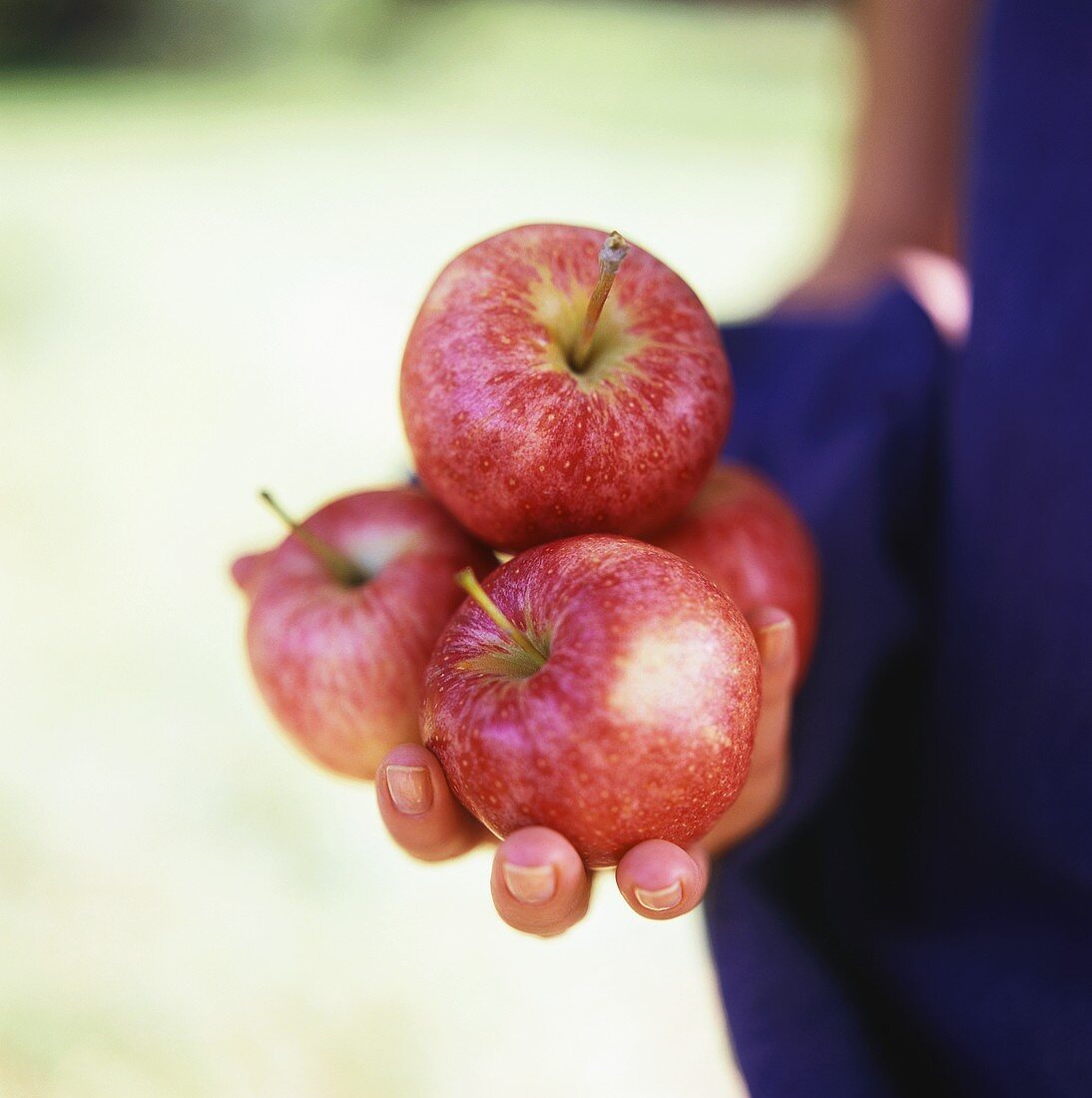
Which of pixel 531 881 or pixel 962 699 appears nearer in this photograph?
pixel 531 881

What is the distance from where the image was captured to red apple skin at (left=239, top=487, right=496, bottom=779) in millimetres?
717

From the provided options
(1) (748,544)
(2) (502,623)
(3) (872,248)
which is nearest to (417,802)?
(2) (502,623)

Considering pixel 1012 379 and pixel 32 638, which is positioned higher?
pixel 1012 379

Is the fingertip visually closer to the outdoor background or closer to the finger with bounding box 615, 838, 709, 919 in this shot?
the finger with bounding box 615, 838, 709, 919

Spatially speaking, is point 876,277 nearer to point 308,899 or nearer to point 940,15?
point 940,15

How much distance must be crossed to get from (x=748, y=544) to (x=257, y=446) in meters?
1.94

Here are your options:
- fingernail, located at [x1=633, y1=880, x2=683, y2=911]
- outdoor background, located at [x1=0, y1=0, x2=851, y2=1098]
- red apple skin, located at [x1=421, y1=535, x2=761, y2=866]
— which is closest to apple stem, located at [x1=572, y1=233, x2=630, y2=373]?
red apple skin, located at [x1=421, y1=535, x2=761, y2=866]

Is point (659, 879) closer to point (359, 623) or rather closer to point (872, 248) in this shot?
point (359, 623)

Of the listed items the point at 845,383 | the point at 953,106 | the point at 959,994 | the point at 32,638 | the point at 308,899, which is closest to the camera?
the point at 959,994

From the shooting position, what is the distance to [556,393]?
64 cm

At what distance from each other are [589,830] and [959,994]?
1.56ft

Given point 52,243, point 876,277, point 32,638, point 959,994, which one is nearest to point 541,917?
point 959,994

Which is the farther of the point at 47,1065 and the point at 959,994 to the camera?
the point at 47,1065

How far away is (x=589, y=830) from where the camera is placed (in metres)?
0.58
